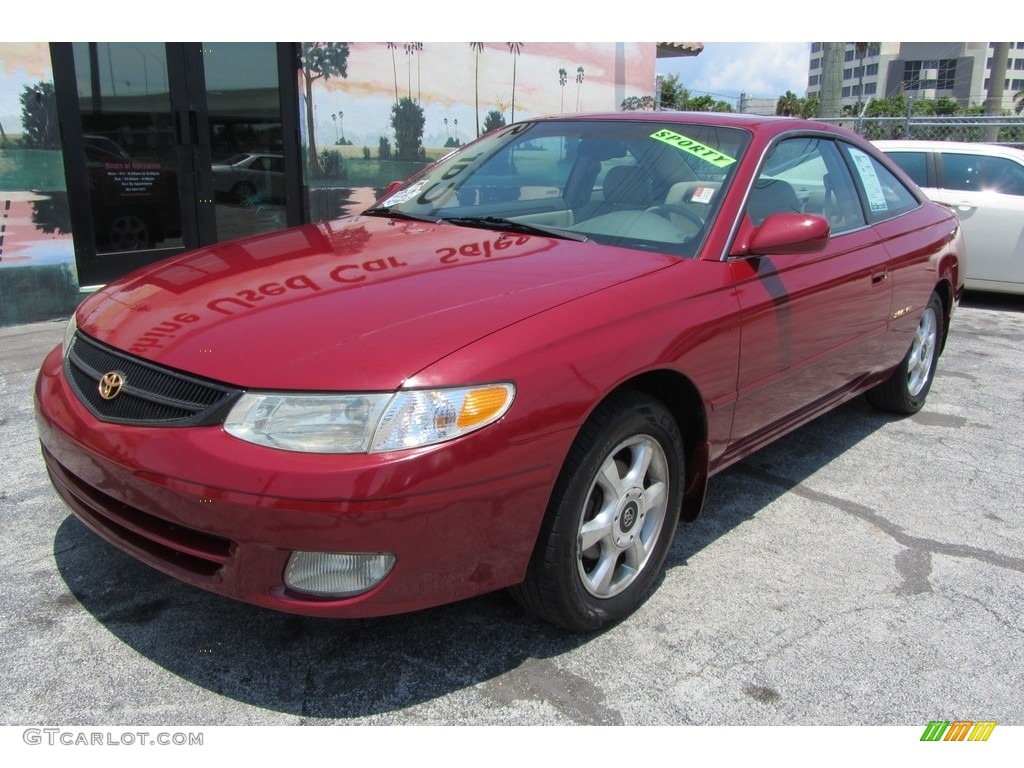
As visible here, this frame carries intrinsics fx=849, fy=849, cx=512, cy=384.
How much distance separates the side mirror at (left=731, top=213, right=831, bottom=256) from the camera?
2.96 metres

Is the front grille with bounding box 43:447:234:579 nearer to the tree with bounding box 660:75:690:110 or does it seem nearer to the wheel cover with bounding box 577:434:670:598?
the wheel cover with bounding box 577:434:670:598

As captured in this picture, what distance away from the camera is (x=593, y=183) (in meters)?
3.39

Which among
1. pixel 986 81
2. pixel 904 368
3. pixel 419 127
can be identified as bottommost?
pixel 904 368

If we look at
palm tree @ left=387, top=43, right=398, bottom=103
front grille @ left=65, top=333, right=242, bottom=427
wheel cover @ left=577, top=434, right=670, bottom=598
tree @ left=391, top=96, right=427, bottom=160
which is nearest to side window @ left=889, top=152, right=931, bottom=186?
tree @ left=391, top=96, right=427, bottom=160

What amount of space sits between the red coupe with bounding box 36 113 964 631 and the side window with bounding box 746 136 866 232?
2cm

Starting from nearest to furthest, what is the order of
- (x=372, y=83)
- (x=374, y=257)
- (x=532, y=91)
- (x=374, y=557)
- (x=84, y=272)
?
(x=374, y=557), (x=374, y=257), (x=84, y=272), (x=372, y=83), (x=532, y=91)

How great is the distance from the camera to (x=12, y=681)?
2340mm

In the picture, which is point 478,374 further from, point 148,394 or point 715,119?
point 715,119

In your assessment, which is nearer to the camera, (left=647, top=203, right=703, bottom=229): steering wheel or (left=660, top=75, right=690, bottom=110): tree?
(left=647, top=203, right=703, bottom=229): steering wheel

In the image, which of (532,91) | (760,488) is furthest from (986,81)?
(760,488)

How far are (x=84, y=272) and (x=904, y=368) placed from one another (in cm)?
591

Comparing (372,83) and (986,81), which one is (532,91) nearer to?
(372,83)
